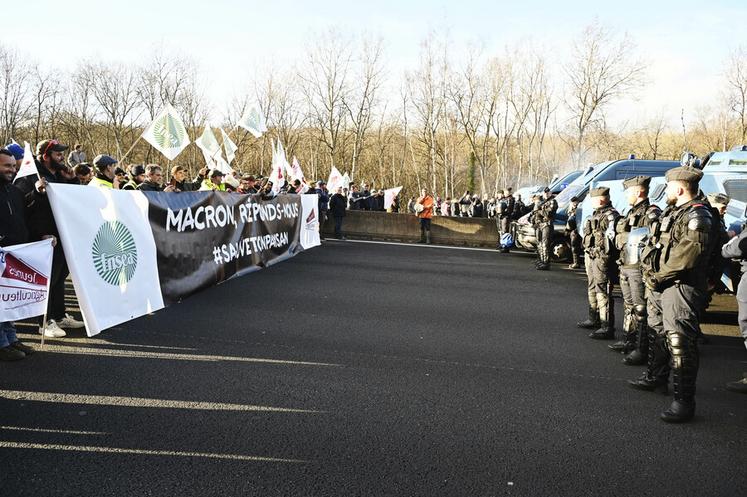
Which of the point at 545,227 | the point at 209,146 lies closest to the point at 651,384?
the point at 545,227

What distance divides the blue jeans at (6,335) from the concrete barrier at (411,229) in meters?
15.2

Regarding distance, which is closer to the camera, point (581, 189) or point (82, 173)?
point (82, 173)

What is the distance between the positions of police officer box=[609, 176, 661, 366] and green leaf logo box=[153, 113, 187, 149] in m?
9.63

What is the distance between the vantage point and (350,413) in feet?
14.4

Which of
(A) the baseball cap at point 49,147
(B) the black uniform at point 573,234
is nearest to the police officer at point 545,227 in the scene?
(B) the black uniform at point 573,234

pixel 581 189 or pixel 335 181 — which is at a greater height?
pixel 335 181

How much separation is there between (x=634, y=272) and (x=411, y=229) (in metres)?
15.0

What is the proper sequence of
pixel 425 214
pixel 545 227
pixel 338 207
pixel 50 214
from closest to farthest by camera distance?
pixel 50 214 < pixel 545 227 < pixel 338 207 < pixel 425 214

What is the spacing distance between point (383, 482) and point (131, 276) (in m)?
4.69

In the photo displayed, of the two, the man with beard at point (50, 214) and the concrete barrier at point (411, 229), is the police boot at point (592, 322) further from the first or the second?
the concrete barrier at point (411, 229)

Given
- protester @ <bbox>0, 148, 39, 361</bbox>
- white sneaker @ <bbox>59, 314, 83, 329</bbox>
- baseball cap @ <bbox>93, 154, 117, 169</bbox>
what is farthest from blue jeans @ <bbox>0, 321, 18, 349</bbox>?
baseball cap @ <bbox>93, 154, 117, 169</bbox>

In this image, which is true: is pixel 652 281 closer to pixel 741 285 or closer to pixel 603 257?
pixel 741 285

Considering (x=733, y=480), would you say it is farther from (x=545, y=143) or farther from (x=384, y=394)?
(x=545, y=143)

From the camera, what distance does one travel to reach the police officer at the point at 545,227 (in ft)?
43.5
